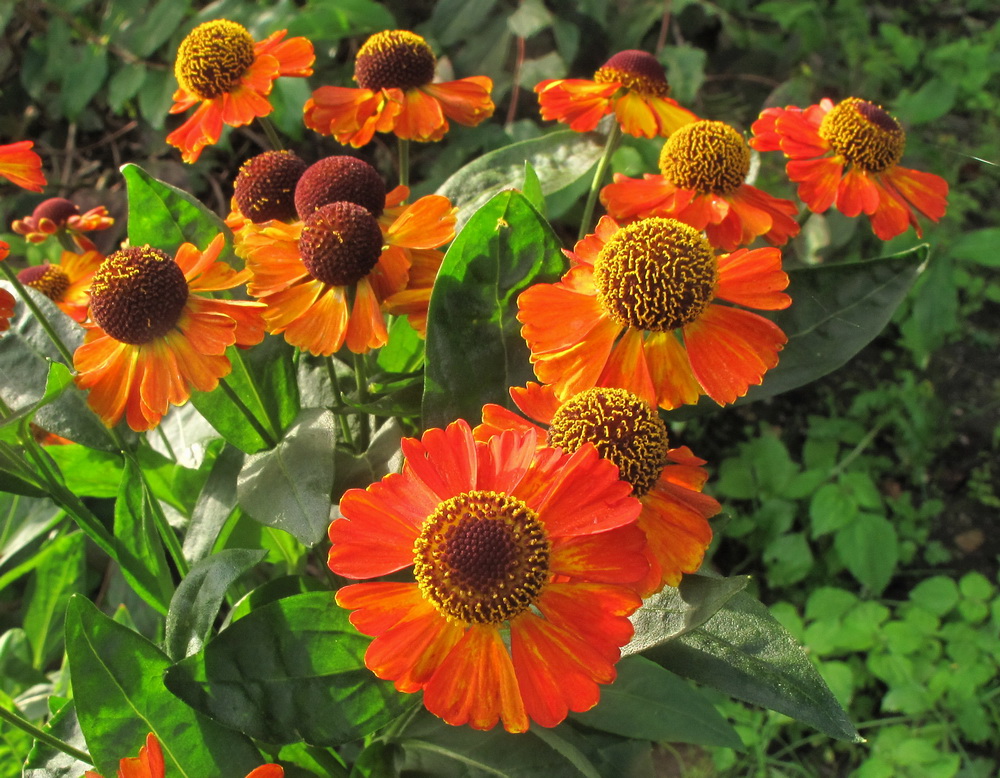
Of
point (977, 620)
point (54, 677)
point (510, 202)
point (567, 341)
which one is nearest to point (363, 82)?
point (510, 202)

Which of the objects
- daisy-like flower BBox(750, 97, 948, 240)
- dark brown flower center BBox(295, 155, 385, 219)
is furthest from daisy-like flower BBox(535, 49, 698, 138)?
dark brown flower center BBox(295, 155, 385, 219)

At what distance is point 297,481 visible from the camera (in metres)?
0.76

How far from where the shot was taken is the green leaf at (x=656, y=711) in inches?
36.1

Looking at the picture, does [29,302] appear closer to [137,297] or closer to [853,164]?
[137,297]

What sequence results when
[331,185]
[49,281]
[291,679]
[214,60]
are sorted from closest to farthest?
[291,679], [331,185], [214,60], [49,281]

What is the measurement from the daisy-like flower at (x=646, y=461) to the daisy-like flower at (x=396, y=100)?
39cm

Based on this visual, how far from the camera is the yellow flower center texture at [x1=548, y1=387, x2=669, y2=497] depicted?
0.64m

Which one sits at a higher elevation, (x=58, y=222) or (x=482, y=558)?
(x=58, y=222)

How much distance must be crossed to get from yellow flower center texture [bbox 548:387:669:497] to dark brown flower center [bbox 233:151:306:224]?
1.28ft

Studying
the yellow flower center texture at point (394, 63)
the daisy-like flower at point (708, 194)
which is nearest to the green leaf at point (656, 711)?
the daisy-like flower at point (708, 194)

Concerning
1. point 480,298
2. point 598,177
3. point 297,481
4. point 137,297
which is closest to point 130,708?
point 297,481

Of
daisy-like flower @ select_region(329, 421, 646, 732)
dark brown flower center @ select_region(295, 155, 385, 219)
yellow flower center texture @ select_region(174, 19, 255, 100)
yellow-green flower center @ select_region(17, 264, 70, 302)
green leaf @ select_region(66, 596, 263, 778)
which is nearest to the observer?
daisy-like flower @ select_region(329, 421, 646, 732)

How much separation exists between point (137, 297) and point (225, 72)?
0.33 meters

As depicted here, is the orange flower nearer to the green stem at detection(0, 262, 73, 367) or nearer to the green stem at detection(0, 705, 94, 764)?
the green stem at detection(0, 262, 73, 367)
